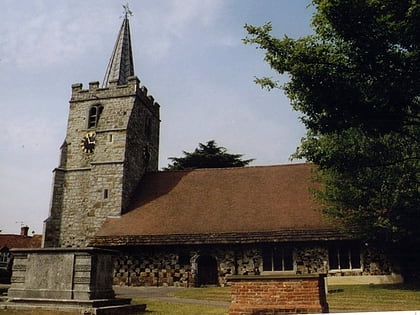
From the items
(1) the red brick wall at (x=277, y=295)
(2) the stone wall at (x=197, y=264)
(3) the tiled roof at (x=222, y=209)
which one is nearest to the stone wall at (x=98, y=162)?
(3) the tiled roof at (x=222, y=209)

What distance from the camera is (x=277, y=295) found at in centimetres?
827

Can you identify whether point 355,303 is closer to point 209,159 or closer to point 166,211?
point 166,211

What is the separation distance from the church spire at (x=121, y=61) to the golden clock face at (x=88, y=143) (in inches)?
154

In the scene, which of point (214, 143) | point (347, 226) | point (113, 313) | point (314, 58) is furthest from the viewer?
point (214, 143)

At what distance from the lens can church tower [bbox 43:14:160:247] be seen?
79.5 feet

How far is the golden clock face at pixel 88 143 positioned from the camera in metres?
26.1

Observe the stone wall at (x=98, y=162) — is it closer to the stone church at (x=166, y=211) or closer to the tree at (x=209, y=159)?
the stone church at (x=166, y=211)

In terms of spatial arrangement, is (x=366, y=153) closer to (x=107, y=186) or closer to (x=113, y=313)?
(x=113, y=313)

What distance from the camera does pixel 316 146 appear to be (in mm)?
14469

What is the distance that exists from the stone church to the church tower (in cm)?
6

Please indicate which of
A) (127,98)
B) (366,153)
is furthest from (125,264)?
(366,153)

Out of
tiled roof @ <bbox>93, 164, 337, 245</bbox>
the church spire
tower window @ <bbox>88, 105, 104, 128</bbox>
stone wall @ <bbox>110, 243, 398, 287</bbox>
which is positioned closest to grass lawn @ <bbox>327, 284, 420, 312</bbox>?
stone wall @ <bbox>110, 243, 398, 287</bbox>

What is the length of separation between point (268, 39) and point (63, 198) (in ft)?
58.8

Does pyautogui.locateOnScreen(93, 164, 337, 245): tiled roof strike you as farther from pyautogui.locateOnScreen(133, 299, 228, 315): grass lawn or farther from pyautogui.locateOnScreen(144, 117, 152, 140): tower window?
pyautogui.locateOnScreen(133, 299, 228, 315): grass lawn
